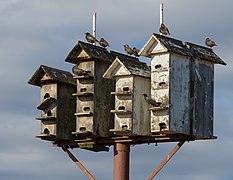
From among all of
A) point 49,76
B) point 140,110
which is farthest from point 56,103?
point 140,110

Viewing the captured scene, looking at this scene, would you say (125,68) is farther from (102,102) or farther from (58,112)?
(58,112)

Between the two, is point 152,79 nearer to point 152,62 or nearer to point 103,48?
point 152,62

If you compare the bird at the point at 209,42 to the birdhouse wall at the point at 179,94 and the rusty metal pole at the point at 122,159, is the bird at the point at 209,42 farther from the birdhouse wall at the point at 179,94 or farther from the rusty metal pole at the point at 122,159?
the rusty metal pole at the point at 122,159

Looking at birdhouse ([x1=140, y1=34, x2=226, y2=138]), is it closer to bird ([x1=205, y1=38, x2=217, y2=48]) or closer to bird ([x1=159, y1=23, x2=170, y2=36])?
bird ([x1=205, y1=38, x2=217, y2=48])

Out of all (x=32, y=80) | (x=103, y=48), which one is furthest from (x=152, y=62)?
(x=32, y=80)

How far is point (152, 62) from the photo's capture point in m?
25.1

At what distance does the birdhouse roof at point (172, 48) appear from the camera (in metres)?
24.9

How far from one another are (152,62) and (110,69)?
1.15m

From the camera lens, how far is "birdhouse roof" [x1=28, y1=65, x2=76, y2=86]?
89.2 feet

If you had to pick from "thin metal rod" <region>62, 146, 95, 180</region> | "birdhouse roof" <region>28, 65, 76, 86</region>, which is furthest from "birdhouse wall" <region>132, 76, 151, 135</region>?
"birdhouse roof" <region>28, 65, 76, 86</region>

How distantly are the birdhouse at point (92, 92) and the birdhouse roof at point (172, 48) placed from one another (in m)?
1.40

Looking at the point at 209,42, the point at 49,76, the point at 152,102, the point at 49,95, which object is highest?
the point at 209,42

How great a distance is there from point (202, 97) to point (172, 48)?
4.52 feet

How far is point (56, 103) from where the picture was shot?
88.9 ft
